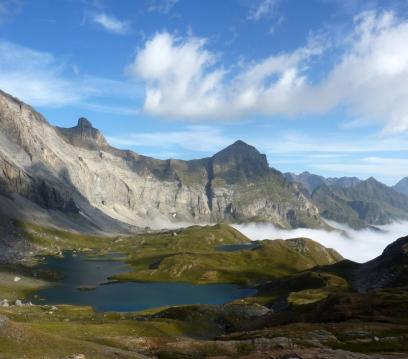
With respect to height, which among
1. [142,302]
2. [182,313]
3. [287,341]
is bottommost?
[142,302]

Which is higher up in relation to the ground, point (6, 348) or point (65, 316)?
point (6, 348)

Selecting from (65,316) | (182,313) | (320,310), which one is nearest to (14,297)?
(65,316)

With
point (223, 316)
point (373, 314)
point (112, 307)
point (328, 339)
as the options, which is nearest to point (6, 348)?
point (328, 339)

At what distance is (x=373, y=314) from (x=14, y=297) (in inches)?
5447

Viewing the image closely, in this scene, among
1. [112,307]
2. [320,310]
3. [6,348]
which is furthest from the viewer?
[112,307]

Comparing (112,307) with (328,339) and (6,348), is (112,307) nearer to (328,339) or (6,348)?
(328,339)

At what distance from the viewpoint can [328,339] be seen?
69812mm

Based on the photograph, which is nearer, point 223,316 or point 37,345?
point 37,345

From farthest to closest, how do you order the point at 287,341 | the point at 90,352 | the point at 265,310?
1. the point at 265,310
2. the point at 287,341
3. the point at 90,352

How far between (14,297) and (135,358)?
470 ft

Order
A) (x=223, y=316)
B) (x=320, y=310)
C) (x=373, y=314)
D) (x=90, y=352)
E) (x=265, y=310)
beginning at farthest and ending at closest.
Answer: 1. (x=265, y=310)
2. (x=223, y=316)
3. (x=320, y=310)
4. (x=373, y=314)
5. (x=90, y=352)

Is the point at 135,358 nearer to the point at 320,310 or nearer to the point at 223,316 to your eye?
the point at 320,310

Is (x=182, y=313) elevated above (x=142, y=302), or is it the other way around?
(x=182, y=313)

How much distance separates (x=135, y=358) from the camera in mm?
55906
